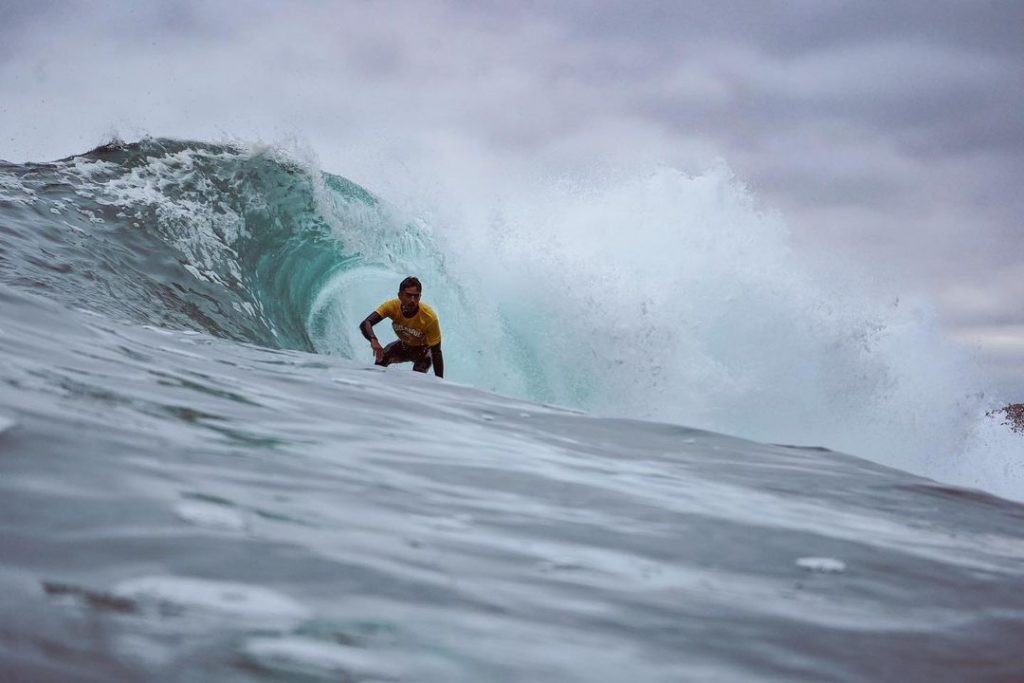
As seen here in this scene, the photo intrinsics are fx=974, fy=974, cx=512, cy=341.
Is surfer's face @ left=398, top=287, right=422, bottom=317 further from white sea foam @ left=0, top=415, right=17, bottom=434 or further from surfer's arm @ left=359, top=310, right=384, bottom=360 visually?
white sea foam @ left=0, top=415, right=17, bottom=434

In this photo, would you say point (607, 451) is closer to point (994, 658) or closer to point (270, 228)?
point (994, 658)

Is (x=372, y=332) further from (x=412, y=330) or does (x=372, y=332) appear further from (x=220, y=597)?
(x=220, y=597)

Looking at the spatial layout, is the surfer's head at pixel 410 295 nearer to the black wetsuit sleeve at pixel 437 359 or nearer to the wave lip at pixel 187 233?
the black wetsuit sleeve at pixel 437 359

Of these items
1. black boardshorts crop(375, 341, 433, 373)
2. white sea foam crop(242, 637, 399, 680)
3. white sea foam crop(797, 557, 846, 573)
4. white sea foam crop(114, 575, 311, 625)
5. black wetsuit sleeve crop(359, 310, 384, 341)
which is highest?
black wetsuit sleeve crop(359, 310, 384, 341)

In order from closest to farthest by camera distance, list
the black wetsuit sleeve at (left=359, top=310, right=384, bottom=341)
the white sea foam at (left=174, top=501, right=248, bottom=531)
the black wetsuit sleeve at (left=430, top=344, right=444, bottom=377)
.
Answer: the white sea foam at (left=174, top=501, right=248, bottom=531) < the black wetsuit sleeve at (left=359, top=310, right=384, bottom=341) < the black wetsuit sleeve at (left=430, top=344, right=444, bottom=377)

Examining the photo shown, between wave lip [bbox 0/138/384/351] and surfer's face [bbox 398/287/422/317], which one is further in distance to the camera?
surfer's face [bbox 398/287/422/317]

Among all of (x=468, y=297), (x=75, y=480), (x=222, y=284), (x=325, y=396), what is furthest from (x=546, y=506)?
(x=468, y=297)

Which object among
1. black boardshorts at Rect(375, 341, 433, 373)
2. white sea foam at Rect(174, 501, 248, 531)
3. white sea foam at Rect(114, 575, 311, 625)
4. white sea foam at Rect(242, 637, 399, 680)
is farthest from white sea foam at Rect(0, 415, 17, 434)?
black boardshorts at Rect(375, 341, 433, 373)

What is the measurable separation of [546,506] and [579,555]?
1.47 ft

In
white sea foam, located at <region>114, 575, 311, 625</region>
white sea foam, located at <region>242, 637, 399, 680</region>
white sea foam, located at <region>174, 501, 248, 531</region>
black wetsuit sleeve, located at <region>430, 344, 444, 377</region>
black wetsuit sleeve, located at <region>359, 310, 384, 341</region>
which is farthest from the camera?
black wetsuit sleeve, located at <region>430, 344, 444, 377</region>

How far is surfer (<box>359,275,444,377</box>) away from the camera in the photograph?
30.5 ft

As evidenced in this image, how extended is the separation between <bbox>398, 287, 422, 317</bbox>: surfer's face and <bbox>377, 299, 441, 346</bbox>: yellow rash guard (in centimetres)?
Result: 5

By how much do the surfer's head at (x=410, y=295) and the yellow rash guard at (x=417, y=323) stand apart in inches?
2.5

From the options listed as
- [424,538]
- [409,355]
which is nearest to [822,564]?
[424,538]
